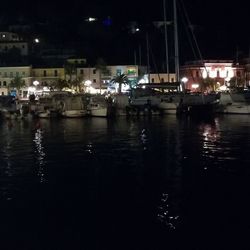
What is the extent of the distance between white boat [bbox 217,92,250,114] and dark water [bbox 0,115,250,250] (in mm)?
26094

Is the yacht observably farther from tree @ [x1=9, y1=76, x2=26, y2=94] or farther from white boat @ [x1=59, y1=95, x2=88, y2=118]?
tree @ [x1=9, y1=76, x2=26, y2=94]

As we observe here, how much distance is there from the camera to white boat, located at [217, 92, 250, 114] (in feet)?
215

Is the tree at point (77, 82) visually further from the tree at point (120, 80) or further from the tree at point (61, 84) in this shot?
the tree at point (120, 80)

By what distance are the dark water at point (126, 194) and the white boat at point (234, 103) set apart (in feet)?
85.6

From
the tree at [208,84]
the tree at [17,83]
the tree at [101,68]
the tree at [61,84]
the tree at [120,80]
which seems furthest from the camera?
the tree at [101,68]

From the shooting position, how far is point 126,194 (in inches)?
853

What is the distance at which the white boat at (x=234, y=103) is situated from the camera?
6562 centimetres

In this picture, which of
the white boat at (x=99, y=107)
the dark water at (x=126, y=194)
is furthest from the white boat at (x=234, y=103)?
the dark water at (x=126, y=194)

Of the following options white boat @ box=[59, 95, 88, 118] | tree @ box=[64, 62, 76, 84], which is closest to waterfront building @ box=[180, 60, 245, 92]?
tree @ box=[64, 62, 76, 84]

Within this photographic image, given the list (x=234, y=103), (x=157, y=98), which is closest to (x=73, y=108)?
(x=157, y=98)

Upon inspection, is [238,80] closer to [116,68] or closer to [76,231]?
[116,68]

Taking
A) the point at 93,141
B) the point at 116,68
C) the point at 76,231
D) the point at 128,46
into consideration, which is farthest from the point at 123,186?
the point at 128,46

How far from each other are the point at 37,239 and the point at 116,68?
3694 inches

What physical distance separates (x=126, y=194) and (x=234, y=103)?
156ft
